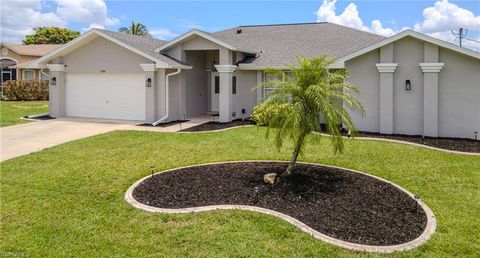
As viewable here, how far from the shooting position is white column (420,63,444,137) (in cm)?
1367

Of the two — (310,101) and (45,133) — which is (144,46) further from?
(310,101)

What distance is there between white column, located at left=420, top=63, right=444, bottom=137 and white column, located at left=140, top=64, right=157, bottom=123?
37.4 ft

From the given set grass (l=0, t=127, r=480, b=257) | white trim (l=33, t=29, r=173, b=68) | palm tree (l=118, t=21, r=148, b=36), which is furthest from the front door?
palm tree (l=118, t=21, r=148, b=36)

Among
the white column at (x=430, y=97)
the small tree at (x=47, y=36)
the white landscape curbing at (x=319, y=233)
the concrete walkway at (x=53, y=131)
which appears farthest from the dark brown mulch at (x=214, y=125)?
the small tree at (x=47, y=36)

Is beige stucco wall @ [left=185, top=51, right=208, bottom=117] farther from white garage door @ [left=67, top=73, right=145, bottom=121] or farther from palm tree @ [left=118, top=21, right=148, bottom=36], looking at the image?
palm tree @ [left=118, top=21, right=148, bottom=36]

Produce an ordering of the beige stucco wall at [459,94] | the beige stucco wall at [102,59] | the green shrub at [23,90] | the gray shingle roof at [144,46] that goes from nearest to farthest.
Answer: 1. the beige stucco wall at [459,94]
2. the gray shingle roof at [144,46]
3. the beige stucco wall at [102,59]
4. the green shrub at [23,90]

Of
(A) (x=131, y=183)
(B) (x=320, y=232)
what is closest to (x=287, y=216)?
(B) (x=320, y=232)

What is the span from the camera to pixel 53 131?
49.6ft

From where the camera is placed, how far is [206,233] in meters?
5.47

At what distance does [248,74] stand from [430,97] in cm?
851

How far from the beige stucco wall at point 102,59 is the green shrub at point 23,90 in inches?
540

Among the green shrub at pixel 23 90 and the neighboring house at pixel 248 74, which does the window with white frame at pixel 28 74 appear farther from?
the neighboring house at pixel 248 74

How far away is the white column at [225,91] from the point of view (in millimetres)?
17578

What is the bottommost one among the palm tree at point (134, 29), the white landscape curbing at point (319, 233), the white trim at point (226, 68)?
the white landscape curbing at point (319, 233)
